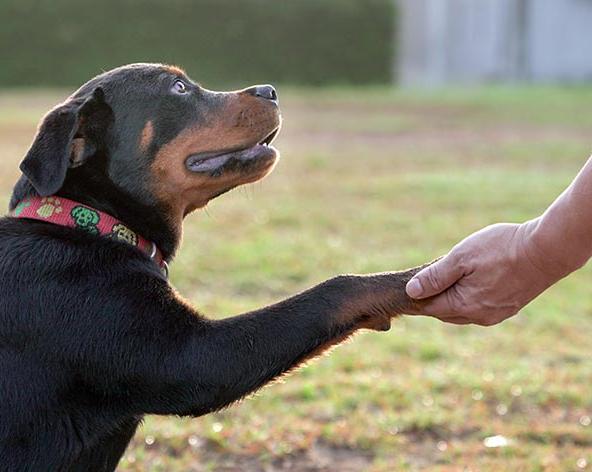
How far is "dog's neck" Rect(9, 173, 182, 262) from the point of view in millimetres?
3920

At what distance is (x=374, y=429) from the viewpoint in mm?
5215

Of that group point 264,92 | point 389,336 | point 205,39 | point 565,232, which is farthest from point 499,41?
point 565,232

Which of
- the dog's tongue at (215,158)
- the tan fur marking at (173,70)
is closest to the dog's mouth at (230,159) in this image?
the dog's tongue at (215,158)

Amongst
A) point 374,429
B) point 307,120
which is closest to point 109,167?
point 374,429

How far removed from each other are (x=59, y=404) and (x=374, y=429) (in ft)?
6.56

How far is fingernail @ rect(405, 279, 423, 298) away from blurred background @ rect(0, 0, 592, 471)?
4.40ft

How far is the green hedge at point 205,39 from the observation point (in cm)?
2698

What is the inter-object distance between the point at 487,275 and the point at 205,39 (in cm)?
2435

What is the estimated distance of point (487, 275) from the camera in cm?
384

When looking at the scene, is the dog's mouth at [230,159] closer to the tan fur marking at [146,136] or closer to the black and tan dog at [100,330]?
the tan fur marking at [146,136]

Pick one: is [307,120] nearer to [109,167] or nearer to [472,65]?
[472,65]

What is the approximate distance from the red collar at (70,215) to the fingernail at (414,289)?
0.89 meters

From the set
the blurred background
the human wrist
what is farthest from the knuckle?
the blurred background

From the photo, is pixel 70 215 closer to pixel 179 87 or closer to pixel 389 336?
pixel 179 87
